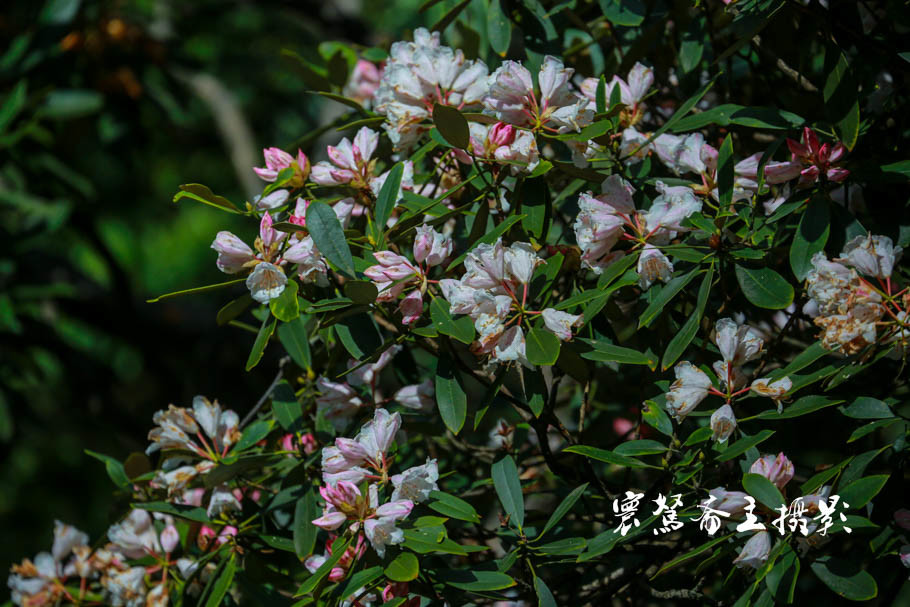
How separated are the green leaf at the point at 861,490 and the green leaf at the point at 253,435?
23.7 inches

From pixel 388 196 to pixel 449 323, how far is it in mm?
145

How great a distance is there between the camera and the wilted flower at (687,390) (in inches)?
29.4

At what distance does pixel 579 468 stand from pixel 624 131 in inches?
14.7

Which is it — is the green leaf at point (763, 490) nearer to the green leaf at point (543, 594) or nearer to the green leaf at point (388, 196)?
the green leaf at point (543, 594)

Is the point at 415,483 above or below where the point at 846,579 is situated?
above

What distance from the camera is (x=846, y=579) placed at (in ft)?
2.29

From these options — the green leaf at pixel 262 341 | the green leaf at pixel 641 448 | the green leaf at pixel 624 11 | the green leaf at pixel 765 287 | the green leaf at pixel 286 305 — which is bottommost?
the green leaf at pixel 641 448

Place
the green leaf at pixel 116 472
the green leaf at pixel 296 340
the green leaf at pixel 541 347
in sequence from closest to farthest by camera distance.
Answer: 1. the green leaf at pixel 541 347
2. the green leaf at pixel 296 340
3. the green leaf at pixel 116 472

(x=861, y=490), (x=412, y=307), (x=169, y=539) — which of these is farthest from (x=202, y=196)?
(x=861, y=490)

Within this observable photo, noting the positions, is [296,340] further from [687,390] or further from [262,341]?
[687,390]

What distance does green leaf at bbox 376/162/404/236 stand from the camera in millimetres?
771

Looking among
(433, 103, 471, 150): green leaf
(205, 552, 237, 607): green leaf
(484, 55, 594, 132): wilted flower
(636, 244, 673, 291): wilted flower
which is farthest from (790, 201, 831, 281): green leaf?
(205, 552, 237, 607): green leaf

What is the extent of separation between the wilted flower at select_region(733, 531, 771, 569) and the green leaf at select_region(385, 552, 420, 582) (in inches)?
11.3

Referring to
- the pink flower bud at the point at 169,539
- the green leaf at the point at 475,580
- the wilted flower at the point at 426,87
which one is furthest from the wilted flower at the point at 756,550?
the pink flower bud at the point at 169,539
